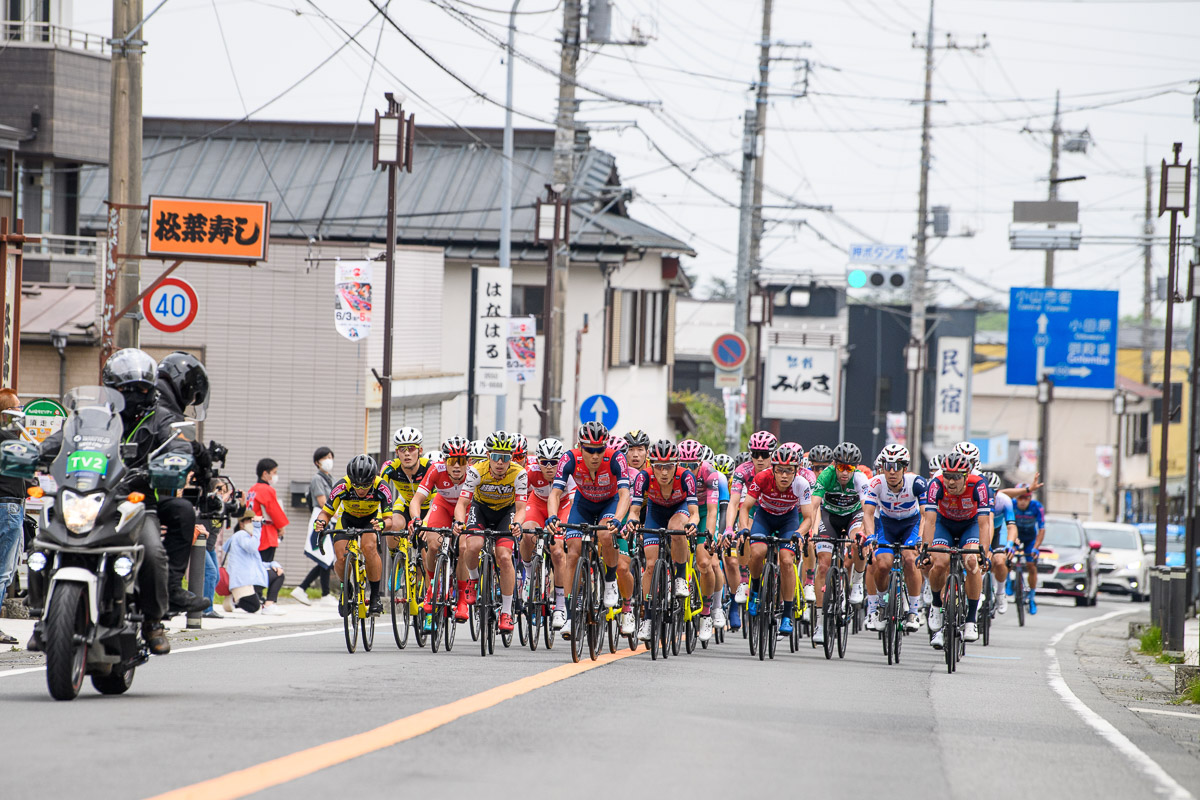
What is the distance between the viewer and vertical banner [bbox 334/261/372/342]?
24.2 meters

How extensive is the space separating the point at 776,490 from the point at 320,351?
47.2 ft

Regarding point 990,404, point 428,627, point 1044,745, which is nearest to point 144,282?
point 428,627

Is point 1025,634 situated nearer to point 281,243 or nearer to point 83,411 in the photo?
point 281,243

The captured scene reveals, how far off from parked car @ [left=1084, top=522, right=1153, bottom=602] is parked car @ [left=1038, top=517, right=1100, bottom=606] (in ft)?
11.0

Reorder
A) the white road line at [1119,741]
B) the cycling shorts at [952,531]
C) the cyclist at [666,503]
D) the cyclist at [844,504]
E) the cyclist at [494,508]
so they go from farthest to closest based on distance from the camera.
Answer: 1. the cyclist at [844,504]
2. the cycling shorts at [952,531]
3. the cyclist at [666,503]
4. the cyclist at [494,508]
5. the white road line at [1119,741]

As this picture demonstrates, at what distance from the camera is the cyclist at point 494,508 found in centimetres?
1355

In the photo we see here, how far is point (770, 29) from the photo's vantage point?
38.1m

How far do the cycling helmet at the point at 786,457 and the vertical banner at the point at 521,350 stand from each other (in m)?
14.8

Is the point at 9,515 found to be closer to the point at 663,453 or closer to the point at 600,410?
the point at 663,453

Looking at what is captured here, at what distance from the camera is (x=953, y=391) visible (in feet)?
175

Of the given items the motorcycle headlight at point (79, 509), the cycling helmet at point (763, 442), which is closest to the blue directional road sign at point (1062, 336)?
the cycling helmet at point (763, 442)

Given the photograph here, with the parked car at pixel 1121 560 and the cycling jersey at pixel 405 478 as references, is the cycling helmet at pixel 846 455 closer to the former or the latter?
the cycling jersey at pixel 405 478

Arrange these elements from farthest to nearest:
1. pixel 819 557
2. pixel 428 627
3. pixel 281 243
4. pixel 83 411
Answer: pixel 281 243 < pixel 819 557 < pixel 428 627 < pixel 83 411

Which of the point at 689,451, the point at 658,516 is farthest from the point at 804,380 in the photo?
the point at 658,516
